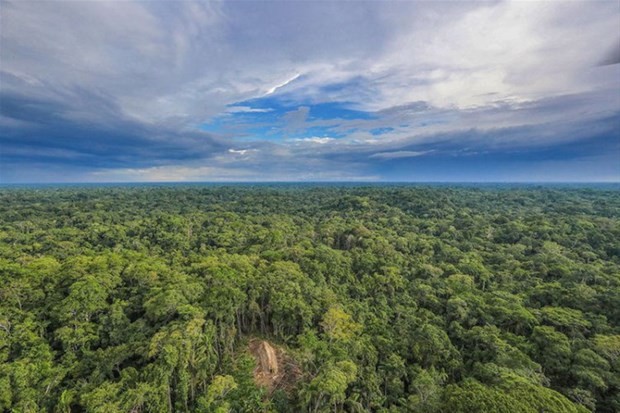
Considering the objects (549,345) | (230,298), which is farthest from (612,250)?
(230,298)

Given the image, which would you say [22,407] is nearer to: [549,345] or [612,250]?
[549,345]

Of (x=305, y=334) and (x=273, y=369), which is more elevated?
(x=305, y=334)

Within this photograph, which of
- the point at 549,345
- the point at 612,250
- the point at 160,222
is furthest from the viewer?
the point at 160,222

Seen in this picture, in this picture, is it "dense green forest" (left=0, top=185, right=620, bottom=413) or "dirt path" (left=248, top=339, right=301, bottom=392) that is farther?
"dirt path" (left=248, top=339, right=301, bottom=392)

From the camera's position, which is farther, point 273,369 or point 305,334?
point 305,334

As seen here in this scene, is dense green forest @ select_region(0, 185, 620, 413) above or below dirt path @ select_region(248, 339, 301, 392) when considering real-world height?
above

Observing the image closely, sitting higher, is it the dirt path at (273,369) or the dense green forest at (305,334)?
the dense green forest at (305,334)

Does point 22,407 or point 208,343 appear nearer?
point 22,407

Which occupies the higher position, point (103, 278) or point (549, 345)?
point (103, 278)

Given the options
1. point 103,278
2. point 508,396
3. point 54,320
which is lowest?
point 508,396

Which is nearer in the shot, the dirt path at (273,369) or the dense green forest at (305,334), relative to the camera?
the dense green forest at (305,334)

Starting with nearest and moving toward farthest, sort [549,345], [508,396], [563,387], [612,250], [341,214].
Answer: [508,396]
[563,387]
[549,345]
[612,250]
[341,214]
